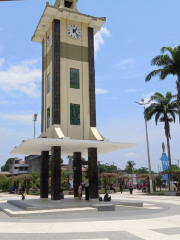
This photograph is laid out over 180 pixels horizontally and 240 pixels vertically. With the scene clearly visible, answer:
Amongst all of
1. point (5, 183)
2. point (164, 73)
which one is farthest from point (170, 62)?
point (5, 183)

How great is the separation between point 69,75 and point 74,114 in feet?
10.3

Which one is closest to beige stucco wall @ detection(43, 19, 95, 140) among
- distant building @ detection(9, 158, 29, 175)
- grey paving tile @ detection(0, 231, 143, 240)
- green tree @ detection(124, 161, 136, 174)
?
grey paving tile @ detection(0, 231, 143, 240)

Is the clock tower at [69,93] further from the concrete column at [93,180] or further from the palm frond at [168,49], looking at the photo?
the palm frond at [168,49]

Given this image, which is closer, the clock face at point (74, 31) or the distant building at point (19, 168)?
the clock face at point (74, 31)

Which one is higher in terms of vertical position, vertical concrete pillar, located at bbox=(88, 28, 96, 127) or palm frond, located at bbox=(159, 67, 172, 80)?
palm frond, located at bbox=(159, 67, 172, 80)

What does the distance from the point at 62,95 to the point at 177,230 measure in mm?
13282

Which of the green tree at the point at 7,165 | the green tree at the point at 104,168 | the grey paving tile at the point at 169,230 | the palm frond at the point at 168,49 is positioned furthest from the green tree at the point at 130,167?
the grey paving tile at the point at 169,230

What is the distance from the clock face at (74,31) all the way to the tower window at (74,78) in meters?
2.93

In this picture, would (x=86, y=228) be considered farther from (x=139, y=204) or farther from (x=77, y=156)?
(x=77, y=156)

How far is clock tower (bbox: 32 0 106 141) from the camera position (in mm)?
20125

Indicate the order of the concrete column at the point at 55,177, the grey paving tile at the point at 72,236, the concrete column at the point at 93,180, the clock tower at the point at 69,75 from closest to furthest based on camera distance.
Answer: the grey paving tile at the point at 72,236 < the concrete column at the point at 55,177 < the concrete column at the point at 93,180 < the clock tower at the point at 69,75

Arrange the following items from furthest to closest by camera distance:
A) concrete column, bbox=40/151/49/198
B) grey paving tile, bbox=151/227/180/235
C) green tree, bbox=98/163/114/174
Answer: green tree, bbox=98/163/114/174, concrete column, bbox=40/151/49/198, grey paving tile, bbox=151/227/180/235

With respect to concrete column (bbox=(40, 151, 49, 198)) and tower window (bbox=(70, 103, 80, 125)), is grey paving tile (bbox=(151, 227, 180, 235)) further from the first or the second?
concrete column (bbox=(40, 151, 49, 198))

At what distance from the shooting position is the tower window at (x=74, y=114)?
2050 centimetres
